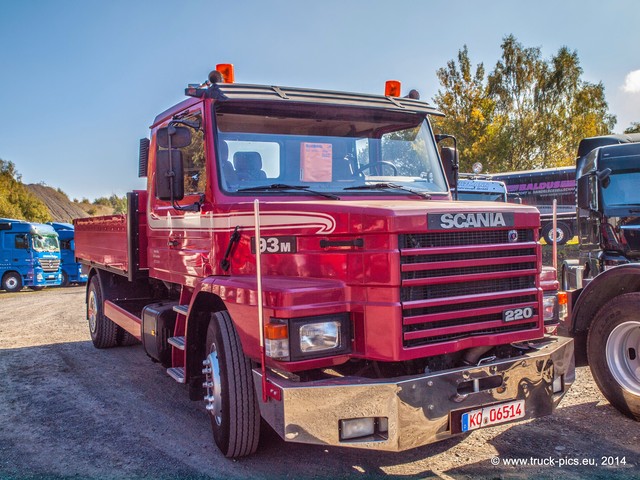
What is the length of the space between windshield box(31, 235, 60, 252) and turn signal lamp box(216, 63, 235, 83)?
890 inches

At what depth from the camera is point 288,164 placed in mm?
4816

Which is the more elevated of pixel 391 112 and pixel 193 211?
pixel 391 112

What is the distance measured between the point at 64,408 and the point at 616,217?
7.44 m

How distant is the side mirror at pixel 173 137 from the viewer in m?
4.70

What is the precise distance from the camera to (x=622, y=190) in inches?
347

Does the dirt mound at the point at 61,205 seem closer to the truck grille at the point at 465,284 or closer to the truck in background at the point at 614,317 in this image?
the truck in background at the point at 614,317

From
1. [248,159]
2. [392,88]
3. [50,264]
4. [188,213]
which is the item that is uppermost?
[392,88]

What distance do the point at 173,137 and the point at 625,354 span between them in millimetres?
4159

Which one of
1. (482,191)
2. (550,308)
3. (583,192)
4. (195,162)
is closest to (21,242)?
(482,191)

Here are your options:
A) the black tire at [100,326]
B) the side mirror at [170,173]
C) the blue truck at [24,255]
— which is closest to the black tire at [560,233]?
the black tire at [100,326]

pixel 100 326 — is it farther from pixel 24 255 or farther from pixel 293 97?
pixel 24 255

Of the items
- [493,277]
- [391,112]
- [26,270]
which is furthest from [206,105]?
[26,270]

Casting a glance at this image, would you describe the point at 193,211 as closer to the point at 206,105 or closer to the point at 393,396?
the point at 206,105

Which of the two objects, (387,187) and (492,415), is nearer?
(492,415)
